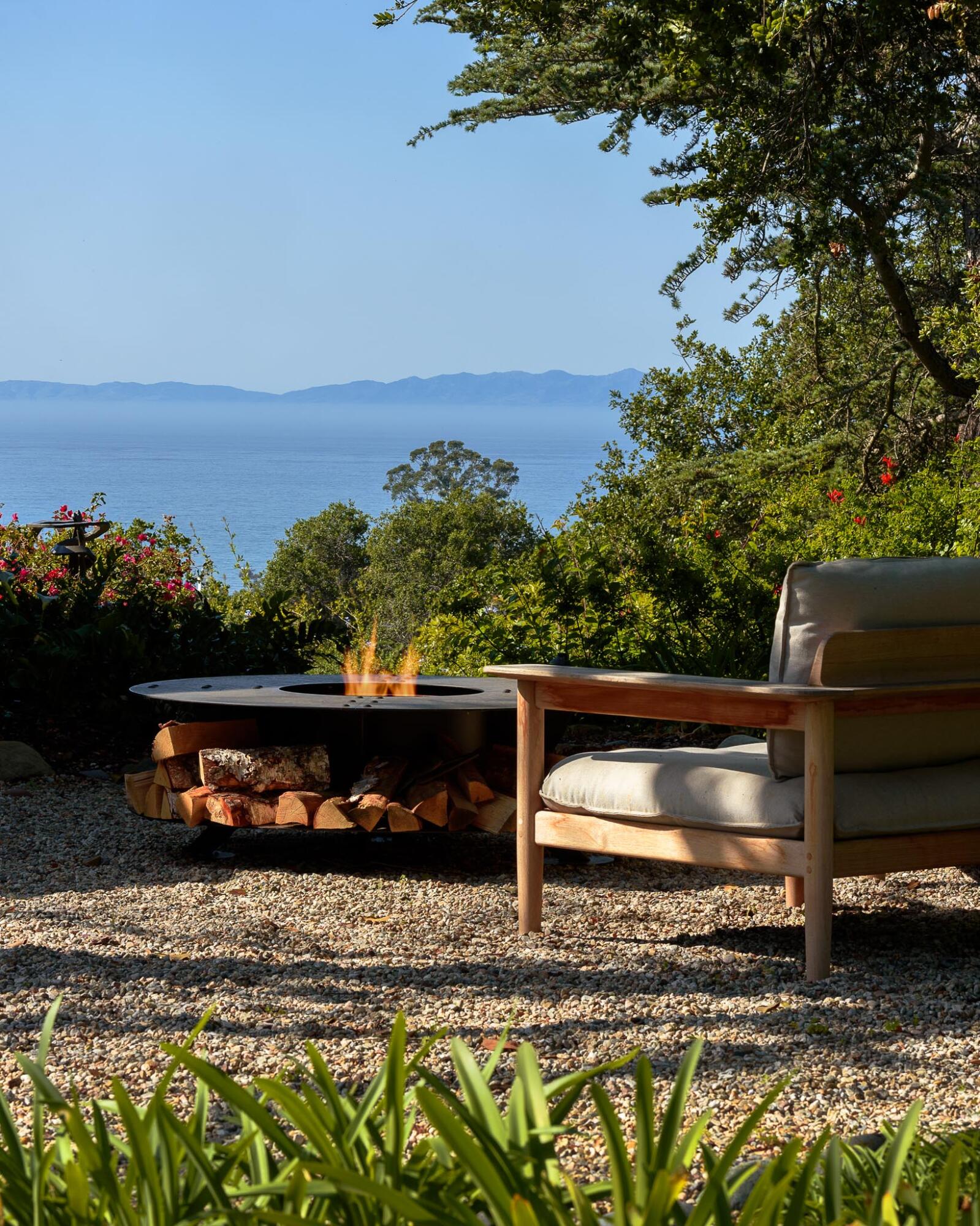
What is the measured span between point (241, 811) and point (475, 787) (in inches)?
31.0

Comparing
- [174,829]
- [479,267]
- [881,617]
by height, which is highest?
[479,267]

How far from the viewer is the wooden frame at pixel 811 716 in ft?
9.29

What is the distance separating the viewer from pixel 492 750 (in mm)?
4375

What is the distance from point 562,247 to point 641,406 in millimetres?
114026

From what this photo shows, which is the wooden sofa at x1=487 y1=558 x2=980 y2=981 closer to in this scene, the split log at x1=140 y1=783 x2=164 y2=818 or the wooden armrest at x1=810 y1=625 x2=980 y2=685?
the wooden armrest at x1=810 y1=625 x2=980 y2=685

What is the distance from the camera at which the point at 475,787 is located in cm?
409

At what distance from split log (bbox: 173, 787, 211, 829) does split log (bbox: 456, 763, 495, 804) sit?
859 millimetres

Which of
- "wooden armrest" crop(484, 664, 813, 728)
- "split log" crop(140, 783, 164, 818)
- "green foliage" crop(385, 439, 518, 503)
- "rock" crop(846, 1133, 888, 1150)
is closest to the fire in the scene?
"split log" crop(140, 783, 164, 818)

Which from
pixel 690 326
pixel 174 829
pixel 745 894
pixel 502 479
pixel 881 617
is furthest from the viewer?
pixel 502 479

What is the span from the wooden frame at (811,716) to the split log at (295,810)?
1.10 m

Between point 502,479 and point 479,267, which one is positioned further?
point 479,267

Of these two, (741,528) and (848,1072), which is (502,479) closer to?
(741,528)

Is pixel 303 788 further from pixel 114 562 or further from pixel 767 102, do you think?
pixel 767 102

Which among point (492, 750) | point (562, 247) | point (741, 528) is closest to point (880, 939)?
point (492, 750)
